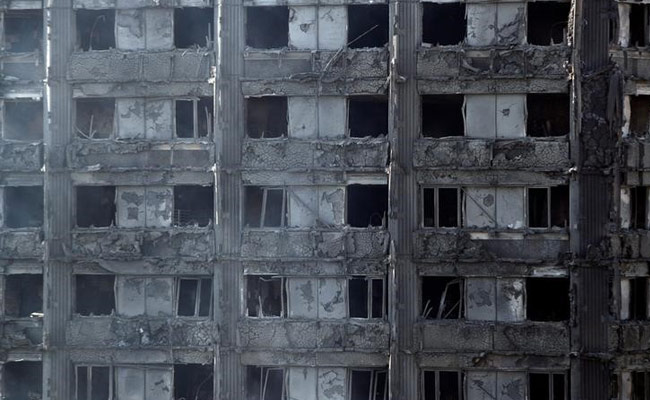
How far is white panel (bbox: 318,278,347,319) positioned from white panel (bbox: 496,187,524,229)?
4967 mm

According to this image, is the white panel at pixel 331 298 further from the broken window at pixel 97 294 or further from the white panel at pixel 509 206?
the broken window at pixel 97 294

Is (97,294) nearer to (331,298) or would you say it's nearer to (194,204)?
(194,204)

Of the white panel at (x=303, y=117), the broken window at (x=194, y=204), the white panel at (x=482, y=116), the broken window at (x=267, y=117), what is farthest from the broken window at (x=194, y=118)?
the white panel at (x=482, y=116)

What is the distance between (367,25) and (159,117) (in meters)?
7.01

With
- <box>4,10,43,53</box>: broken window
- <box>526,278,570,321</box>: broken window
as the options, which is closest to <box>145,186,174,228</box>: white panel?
<box>4,10,43,53</box>: broken window

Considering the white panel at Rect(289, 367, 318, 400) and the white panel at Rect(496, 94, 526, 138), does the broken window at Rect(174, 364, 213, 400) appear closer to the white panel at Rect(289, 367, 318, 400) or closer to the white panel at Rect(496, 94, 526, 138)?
the white panel at Rect(289, 367, 318, 400)

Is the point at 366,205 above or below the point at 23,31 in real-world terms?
below

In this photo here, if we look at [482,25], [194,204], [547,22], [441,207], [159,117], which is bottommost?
[441,207]

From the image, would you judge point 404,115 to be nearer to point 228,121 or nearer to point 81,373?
point 228,121

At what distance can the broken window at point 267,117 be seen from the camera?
2167 centimetres

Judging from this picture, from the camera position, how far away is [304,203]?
20.9 meters

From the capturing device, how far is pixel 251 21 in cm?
2161

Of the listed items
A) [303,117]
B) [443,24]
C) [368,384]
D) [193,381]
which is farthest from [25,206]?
[443,24]

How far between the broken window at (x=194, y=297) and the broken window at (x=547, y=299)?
31.3ft
